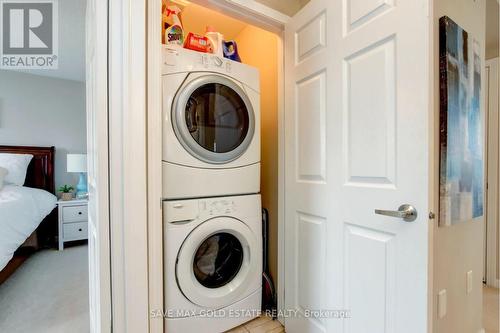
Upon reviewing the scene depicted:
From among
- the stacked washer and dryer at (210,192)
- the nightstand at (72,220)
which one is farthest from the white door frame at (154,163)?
the nightstand at (72,220)

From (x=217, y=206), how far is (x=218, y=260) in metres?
0.38

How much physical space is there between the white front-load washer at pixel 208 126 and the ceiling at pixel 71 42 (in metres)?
1.40

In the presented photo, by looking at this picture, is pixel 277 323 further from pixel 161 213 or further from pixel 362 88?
pixel 362 88

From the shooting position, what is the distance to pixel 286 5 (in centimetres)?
153

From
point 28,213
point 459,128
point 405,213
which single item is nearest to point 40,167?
point 28,213

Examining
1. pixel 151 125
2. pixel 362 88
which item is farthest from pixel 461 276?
pixel 151 125

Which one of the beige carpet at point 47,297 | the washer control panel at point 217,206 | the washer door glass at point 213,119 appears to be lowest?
the beige carpet at point 47,297

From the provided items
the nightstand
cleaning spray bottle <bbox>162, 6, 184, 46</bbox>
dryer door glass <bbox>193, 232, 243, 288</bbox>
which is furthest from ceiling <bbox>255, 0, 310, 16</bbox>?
the nightstand

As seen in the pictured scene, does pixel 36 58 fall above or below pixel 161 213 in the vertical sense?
above

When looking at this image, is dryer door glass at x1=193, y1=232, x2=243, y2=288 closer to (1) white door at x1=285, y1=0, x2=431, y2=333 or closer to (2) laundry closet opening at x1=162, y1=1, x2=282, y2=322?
(2) laundry closet opening at x1=162, y1=1, x2=282, y2=322

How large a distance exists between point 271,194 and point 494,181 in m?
1.95

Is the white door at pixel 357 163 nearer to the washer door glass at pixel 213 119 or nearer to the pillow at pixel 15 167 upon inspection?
the washer door glass at pixel 213 119

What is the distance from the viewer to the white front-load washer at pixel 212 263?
1.21 m

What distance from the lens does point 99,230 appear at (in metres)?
0.98
